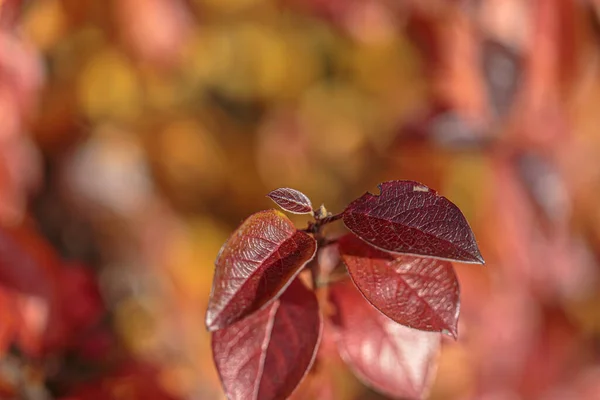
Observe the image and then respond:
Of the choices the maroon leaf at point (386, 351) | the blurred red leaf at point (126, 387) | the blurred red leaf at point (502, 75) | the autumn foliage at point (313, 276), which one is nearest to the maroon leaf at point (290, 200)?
the autumn foliage at point (313, 276)

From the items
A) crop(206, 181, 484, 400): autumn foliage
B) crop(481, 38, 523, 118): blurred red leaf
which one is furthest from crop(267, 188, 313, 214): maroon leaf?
crop(481, 38, 523, 118): blurred red leaf

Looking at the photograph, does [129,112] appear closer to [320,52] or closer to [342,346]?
[320,52]

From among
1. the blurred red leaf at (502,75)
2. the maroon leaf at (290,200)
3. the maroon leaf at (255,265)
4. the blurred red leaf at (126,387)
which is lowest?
the blurred red leaf at (126,387)

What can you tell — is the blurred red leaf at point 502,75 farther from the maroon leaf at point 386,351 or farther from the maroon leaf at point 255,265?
the maroon leaf at point 255,265

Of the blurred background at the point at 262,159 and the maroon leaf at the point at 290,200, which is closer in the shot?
the maroon leaf at the point at 290,200

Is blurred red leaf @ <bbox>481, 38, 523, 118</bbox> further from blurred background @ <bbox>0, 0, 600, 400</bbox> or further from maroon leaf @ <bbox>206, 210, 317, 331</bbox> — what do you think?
maroon leaf @ <bbox>206, 210, 317, 331</bbox>

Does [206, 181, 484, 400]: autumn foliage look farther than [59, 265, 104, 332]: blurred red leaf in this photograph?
No

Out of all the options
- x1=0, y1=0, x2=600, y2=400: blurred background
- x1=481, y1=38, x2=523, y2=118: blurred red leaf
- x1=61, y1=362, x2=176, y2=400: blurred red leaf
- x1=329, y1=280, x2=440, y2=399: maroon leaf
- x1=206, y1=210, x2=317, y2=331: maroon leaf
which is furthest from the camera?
x1=481, y1=38, x2=523, y2=118: blurred red leaf
